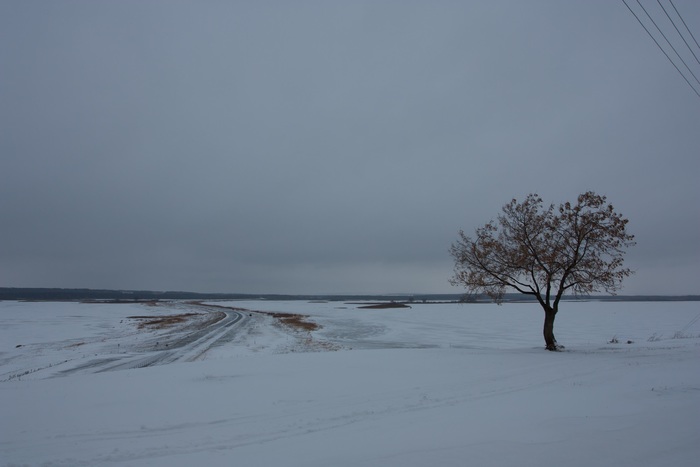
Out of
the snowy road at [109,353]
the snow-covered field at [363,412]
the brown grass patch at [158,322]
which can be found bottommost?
the brown grass patch at [158,322]

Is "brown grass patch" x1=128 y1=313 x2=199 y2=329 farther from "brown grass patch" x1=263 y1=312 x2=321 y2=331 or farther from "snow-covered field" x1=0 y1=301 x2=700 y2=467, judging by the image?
"snow-covered field" x1=0 y1=301 x2=700 y2=467

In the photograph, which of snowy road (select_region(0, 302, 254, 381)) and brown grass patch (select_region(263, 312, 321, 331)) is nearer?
snowy road (select_region(0, 302, 254, 381))

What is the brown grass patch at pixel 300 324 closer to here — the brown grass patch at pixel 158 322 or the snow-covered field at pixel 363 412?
the brown grass patch at pixel 158 322

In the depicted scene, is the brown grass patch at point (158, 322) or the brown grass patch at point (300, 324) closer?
the brown grass patch at point (300, 324)

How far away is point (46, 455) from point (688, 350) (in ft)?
85.0

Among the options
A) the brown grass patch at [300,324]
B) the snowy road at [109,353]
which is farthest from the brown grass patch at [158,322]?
the brown grass patch at [300,324]

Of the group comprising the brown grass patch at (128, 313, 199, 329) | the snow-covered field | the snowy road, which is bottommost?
the brown grass patch at (128, 313, 199, 329)

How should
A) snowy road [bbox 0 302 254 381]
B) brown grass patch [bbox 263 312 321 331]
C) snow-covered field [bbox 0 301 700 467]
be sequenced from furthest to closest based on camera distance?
brown grass patch [bbox 263 312 321 331] → snowy road [bbox 0 302 254 381] → snow-covered field [bbox 0 301 700 467]

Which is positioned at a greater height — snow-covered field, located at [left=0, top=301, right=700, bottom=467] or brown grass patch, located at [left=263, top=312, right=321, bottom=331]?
snow-covered field, located at [left=0, top=301, right=700, bottom=467]

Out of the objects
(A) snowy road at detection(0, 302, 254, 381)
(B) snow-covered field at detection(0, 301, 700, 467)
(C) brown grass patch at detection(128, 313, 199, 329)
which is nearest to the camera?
(B) snow-covered field at detection(0, 301, 700, 467)

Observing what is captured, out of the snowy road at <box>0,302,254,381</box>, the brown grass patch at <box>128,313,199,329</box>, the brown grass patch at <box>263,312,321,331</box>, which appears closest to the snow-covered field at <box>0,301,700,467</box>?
the snowy road at <box>0,302,254,381</box>

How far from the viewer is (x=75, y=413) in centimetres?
991

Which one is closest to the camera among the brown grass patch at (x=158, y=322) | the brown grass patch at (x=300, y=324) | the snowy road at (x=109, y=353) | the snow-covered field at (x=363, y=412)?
the snow-covered field at (x=363, y=412)

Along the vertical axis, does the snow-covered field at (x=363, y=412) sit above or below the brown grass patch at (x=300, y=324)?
above
